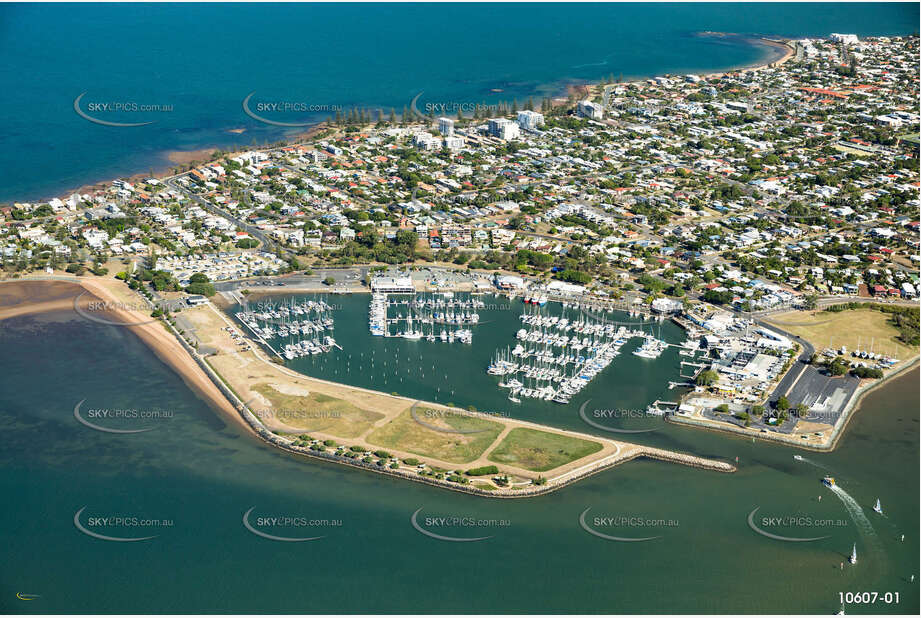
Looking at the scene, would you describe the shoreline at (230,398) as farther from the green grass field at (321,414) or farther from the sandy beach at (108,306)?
the green grass field at (321,414)

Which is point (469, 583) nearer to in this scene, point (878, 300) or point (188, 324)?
point (188, 324)

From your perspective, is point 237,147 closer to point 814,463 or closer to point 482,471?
point 482,471

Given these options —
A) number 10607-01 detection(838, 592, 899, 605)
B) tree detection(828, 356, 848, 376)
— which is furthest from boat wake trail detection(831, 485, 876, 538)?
tree detection(828, 356, 848, 376)

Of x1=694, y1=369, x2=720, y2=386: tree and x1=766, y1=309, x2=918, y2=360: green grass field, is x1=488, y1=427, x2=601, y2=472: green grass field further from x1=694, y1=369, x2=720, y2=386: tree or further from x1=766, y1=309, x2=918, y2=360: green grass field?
x1=766, y1=309, x2=918, y2=360: green grass field

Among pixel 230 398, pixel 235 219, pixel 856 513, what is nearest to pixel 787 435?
pixel 856 513

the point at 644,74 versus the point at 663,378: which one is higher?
the point at 644,74

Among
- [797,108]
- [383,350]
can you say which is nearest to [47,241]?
[383,350]
